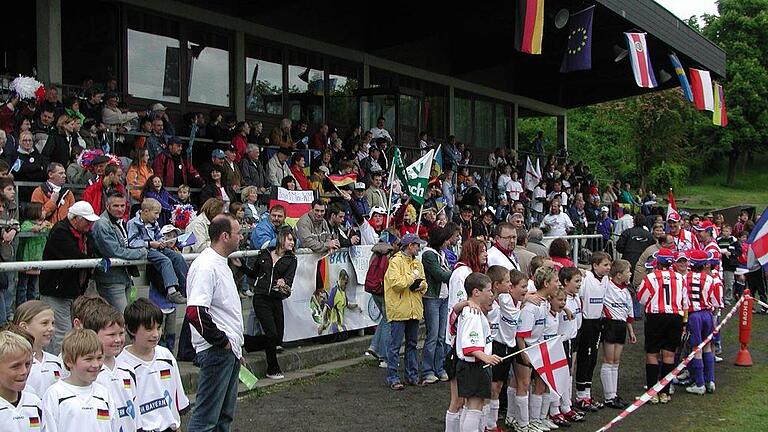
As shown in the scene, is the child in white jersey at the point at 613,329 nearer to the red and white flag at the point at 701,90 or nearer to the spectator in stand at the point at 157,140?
the spectator in stand at the point at 157,140

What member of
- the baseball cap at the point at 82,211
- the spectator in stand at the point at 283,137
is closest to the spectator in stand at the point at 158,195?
the baseball cap at the point at 82,211

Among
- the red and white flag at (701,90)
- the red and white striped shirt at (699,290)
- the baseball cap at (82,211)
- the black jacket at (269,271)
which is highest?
the red and white flag at (701,90)

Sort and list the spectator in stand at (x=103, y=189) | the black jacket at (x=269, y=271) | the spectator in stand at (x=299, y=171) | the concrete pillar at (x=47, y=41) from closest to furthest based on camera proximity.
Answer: the black jacket at (x=269, y=271), the spectator in stand at (x=103, y=189), the concrete pillar at (x=47, y=41), the spectator in stand at (x=299, y=171)

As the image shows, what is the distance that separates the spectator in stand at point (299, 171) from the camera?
47.4 ft

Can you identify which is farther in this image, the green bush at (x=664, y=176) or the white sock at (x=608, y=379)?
the green bush at (x=664, y=176)

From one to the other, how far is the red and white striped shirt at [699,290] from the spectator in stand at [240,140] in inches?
302

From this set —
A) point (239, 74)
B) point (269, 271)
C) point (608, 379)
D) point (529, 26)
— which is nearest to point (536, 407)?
point (608, 379)

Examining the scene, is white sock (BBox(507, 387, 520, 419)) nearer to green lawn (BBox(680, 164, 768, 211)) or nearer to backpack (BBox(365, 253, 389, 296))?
backpack (BBox(365, 253, 389, 296))

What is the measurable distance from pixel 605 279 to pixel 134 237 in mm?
5149

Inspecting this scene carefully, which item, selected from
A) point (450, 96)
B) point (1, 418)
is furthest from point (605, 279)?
point (450, 96)

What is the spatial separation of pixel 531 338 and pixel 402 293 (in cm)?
206

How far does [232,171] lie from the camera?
42.5ft

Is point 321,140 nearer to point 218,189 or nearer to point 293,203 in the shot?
point 218,189

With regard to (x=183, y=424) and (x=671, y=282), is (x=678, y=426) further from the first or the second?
(x=183, y=424)
